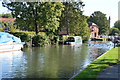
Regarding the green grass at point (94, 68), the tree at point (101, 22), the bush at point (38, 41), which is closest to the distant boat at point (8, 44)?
the bush at point (38, 41)

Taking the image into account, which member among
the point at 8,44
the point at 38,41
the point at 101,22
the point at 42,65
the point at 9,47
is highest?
the point at 101,22

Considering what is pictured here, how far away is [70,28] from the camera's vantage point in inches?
2569

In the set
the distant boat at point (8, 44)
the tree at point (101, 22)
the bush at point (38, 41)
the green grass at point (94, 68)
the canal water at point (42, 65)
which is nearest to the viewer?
the green grass at point (94, 68)

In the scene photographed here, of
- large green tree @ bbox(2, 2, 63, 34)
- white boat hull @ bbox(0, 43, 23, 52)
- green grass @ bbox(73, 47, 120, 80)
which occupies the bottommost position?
green grass @ bbox(73, 47, 120, 80)

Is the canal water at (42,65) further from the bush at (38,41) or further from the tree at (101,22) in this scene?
the tree at (101,22)

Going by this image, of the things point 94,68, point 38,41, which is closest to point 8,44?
point 38,41

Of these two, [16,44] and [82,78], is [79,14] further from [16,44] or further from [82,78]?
[82,78]

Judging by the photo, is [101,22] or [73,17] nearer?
[73,17]

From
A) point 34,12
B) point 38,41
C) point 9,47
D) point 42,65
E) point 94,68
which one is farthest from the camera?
point 34,12

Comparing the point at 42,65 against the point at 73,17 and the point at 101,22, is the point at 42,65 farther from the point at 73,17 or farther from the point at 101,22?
the point at 101,22

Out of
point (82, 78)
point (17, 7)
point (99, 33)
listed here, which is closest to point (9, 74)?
point (82, 78)

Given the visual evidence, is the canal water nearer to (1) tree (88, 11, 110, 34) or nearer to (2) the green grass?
(2) the green grass

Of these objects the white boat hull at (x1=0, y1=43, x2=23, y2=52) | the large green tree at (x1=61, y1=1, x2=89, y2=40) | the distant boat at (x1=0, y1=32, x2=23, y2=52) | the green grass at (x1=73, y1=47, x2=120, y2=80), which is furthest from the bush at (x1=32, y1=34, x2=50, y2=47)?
the green grass at (x1=73, y1=47, x2=120, y2=80)

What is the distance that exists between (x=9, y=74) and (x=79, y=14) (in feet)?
170
